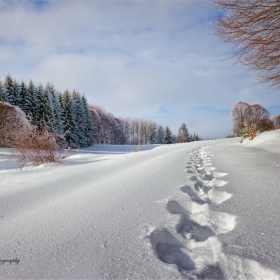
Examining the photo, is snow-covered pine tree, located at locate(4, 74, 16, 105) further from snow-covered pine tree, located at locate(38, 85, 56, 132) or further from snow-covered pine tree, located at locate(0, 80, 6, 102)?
snow-covered pine tree, located at locate(38, 85, 56, 132)

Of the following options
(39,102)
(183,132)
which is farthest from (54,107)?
(183,132)

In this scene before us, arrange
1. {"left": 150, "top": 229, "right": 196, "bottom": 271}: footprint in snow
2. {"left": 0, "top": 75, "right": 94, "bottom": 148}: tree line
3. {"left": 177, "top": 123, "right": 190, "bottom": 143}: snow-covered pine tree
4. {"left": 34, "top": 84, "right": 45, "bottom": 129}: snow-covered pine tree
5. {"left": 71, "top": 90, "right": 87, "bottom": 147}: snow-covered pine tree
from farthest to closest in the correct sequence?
{"left": 177, "top": 123, "right": 190, "bottom": 143}: snow-covered pine tree
{"left": 71, "top": 90, "right": 87, "bottom": 147}: snow-covered pine tree
{"left": 34, "top": 84, "right": 45, "bottom": 129}: snow-covered pine tree
{"left": 0, "top": 75, "right": 94, "bottom": 148}: tree line
{"left": 150, "top": 229, "right": 196, "bottom": 271}: footprint in snow

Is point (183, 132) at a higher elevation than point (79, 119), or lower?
lower

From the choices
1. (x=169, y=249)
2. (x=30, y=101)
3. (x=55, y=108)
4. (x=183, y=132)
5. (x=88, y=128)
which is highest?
(x=30, y=101)

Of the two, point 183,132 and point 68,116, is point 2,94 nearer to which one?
point 68,116

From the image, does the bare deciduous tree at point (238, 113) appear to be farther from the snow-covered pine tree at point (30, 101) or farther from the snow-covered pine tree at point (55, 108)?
the snow-covered pine tree at point (30, 101)

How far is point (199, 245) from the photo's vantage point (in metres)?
1.15

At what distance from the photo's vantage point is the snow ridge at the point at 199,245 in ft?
2.91

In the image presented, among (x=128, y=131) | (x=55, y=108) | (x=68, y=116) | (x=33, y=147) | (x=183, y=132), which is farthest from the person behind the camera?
(x=128, y=131)

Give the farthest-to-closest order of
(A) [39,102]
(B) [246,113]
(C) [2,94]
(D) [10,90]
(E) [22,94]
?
(B) [246,113] → (A) [39,102] → (E) [22,94] → (D) [10,90] → (C) [2,94]

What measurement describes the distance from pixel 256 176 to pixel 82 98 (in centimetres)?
3068

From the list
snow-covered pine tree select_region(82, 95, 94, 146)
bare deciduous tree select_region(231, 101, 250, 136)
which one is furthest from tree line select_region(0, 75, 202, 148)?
bare deciduous tree select_region(231, 101, 250, 136)

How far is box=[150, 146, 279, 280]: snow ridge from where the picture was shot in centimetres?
89

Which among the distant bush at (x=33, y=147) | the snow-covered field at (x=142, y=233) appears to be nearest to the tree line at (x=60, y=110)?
the distant bush at (x=33, y=147)
